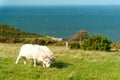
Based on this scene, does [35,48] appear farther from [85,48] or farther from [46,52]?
[85,48]

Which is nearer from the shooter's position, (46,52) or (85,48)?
(46,52)

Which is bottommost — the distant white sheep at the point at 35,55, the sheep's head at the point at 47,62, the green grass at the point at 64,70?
the green grass at the point at 64,70

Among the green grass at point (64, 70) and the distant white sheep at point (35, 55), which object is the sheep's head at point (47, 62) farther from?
the green grass at point (64, 70)

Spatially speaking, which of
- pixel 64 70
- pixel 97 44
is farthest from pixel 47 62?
pixel 97 44

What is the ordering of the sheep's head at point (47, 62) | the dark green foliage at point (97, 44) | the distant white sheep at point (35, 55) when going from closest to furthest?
the sheep's head at point (47, 62) < the distant white sheep at point (35, 55) < the dark green foliage at point (97, 44)

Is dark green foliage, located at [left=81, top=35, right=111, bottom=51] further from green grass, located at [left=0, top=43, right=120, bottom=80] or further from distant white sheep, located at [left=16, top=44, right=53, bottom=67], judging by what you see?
distant white sheep, located at [left=16, top=44, right=53, bottom=67]

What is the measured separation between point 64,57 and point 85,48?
36.0 ft

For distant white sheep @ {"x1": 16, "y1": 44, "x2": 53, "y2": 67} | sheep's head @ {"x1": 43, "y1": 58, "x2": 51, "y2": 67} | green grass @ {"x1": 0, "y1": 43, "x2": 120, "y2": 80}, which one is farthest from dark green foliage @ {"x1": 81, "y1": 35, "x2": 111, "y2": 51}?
sheep's head @ {"x1": 43, "y1": 58, "x2": 51, "y2": 67}

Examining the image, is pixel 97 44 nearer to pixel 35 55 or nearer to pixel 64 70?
pixel 35 55

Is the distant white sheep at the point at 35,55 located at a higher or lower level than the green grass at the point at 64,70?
higher

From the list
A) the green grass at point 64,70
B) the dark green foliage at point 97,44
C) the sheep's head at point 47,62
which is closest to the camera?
the green grass at point 64,70

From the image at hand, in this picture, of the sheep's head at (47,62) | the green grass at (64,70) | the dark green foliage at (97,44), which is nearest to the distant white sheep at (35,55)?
the sheep's head at (47,62)

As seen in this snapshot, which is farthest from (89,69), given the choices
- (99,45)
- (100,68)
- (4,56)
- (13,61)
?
(99,45)

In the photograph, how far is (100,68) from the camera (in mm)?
20688
